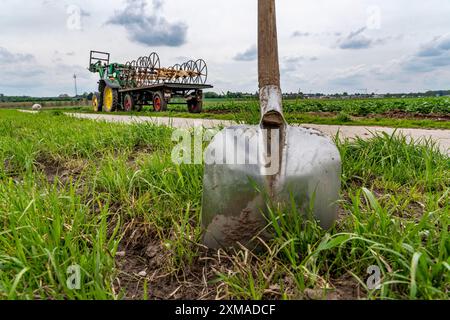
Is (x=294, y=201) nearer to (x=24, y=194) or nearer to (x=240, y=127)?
(x=240, y=127)

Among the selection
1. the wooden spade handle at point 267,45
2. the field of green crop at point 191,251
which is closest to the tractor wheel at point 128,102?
the field of green crop at point 191,251

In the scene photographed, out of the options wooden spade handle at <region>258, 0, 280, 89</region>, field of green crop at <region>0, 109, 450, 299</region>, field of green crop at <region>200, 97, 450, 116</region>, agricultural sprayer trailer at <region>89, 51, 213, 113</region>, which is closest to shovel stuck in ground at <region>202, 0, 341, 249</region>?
field of green crop at <region>0, 109, 450, 299</region>

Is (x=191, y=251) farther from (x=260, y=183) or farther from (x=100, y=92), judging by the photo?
(x=100, y=92)

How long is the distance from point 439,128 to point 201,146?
3425 millimetres

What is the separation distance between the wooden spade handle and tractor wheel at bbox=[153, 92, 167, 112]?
713 centimetres

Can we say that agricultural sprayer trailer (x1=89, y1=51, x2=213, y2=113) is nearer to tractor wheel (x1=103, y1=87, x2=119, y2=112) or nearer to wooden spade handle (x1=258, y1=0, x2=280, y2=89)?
tractor wheel (x1=103, y1=87, x2=119, y2=112)

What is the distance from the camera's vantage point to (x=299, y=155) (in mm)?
1158

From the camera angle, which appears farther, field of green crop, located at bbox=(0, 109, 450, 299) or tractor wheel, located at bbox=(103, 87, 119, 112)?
tractor wheel, located at bbox=(103, 87, 119, 112)

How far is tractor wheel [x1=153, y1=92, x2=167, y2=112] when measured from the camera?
8311 millimetres

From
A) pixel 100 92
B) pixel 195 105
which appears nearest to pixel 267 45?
pixel 195 105

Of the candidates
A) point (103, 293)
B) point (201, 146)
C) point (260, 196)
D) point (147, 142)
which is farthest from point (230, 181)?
point (147, 142)

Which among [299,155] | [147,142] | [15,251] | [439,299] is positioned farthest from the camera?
[147,142]

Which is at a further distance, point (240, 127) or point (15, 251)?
point (240, 127)
